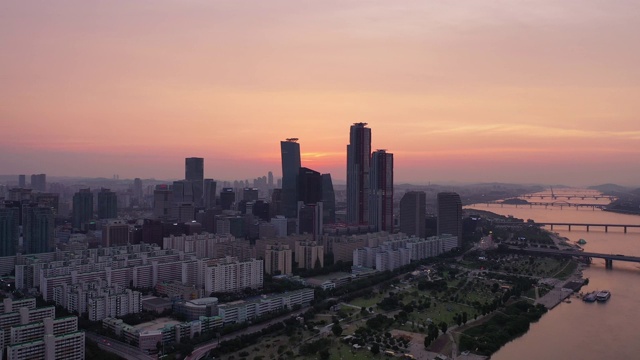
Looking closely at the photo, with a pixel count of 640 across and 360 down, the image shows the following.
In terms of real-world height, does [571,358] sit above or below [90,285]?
below

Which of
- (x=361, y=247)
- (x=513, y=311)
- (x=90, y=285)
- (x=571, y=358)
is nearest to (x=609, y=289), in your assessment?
(x=513, y=311)

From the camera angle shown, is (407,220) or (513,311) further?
(407,220)

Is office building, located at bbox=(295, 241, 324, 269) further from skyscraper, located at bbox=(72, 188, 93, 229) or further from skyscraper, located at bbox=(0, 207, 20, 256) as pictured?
skyscraper, located at bbox=(72, 188, 93, 229)

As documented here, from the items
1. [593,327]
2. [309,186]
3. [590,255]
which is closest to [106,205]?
[309,186]

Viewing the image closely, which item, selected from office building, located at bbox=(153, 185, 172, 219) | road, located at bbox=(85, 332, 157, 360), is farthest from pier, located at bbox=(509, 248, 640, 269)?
office building, located at bbox=(153, 185, 172, 219)

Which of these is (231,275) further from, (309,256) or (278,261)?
(309,256)

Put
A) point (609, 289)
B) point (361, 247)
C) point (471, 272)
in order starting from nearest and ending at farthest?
point (609, 289)
point (471, 272)
point (361, 247)

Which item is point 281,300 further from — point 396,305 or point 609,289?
point 609,289
